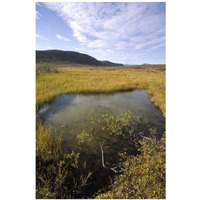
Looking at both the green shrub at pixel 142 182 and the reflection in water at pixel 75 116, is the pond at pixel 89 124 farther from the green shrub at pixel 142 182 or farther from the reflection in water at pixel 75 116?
the green shrub at pixel 142 182

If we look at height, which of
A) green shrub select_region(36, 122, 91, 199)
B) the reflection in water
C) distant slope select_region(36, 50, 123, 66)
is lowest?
green shrub select_region(36, 122, 91, 199)

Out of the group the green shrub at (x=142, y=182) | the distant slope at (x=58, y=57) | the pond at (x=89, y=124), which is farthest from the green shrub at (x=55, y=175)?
Answer: the distant slope at (x=58, y=57)

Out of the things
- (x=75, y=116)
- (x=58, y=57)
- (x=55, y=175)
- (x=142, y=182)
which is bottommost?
(x=55, y=175)

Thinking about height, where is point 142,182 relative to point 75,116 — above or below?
below

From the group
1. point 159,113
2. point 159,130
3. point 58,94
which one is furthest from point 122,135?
point 58,94

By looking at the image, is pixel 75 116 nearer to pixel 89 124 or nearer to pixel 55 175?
pixel 89 124

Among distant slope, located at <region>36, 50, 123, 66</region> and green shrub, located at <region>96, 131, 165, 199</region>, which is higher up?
distant slope, located at <region>36, 50, 123, 66</region>

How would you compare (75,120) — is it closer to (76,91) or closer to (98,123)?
(98,123)

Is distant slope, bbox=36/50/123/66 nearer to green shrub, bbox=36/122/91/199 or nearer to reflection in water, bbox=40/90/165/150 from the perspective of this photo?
reflection in water, bbox=40/90/165/150

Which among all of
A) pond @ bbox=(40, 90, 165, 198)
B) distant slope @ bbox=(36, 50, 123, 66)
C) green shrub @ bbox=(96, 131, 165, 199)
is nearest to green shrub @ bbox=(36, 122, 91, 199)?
pond @ bbox=(40, 90, 165, 198)

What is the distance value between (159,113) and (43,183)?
657cm

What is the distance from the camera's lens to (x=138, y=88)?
13.4 m

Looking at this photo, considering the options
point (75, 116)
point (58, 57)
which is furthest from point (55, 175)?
point (58, 57)

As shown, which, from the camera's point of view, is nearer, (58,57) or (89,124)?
(89,124)
